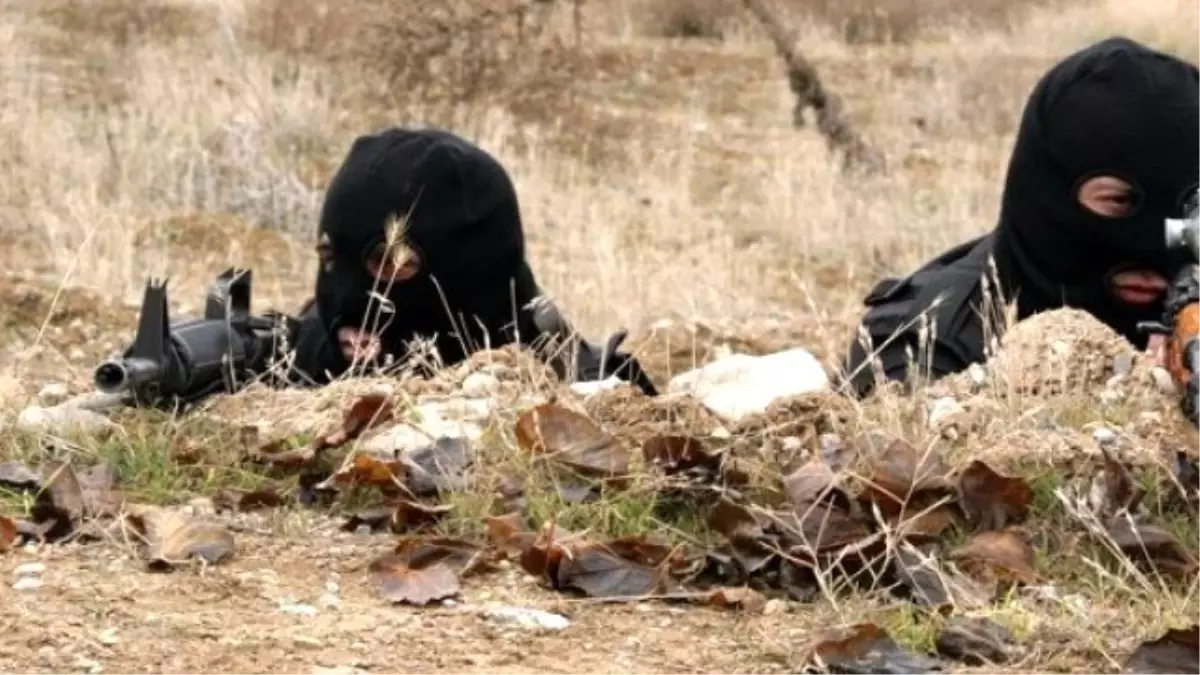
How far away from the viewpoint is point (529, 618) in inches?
106

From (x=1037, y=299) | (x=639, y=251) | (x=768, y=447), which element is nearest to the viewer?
(x=768, y=447)

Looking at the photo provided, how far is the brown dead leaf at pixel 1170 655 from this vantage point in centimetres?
245

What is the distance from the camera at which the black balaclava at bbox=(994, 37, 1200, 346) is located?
4270 mm

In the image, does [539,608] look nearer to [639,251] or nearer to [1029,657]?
[1029,657]

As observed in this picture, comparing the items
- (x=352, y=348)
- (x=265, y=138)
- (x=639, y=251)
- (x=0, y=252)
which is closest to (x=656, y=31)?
(x=265, y=138)

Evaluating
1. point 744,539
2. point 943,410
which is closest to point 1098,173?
point 943,410

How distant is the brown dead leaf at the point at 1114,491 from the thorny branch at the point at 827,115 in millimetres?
9401

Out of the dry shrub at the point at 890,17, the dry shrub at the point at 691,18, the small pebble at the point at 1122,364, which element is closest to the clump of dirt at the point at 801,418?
the small pebble at the point at 1122,364

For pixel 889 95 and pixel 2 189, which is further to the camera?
pixel 889 95

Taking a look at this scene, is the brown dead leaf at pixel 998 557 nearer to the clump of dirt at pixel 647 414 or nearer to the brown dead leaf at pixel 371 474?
the clump of dirt at pixel 647 414

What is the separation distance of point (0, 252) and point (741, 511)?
6655 mm

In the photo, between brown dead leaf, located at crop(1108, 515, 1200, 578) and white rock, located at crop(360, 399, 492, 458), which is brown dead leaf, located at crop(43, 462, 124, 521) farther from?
brown dead leaf, located at crop(1108, 515, 1200, 578)

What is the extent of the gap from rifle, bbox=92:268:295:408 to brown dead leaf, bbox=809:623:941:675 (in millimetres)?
1602

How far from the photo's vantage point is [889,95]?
661 inches
